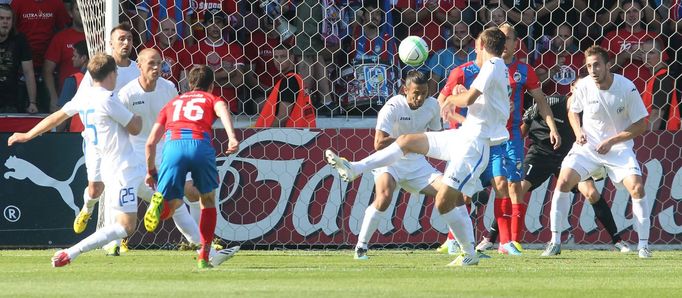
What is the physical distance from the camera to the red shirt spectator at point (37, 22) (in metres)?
16.1

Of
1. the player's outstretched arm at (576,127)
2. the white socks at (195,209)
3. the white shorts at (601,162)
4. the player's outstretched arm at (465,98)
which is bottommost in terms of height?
the white socks at (195,209)

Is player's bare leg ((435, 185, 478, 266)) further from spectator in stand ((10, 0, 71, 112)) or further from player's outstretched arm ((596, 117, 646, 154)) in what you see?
spectator in stand ((10, 0, 71, 112))

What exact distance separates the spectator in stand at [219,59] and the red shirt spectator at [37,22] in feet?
6.38

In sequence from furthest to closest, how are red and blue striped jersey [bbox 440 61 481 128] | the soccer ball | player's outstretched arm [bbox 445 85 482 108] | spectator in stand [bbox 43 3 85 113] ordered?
1. spectator in stand [bbox 43 3 85 113]
2. the soccer ball
3. red and blue striped jersey [bbox 440 61 481 128]
4. player's outstretched arm [bbox 445 85 482 108]

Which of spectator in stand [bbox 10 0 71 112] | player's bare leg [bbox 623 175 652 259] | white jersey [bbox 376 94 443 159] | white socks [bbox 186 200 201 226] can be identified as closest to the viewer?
white jersey [bbox 376 94 443 159]

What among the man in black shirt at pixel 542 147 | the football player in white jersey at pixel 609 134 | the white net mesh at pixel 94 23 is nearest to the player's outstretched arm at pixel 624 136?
the football player in white jersey at pixel 609 134

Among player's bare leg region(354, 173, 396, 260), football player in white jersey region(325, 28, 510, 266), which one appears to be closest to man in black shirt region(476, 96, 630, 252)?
player's bare leg region(354, 173, 396, 260)

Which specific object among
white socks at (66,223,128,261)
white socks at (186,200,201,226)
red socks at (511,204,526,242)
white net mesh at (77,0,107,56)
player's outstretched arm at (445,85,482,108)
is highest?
white net mesh at (77,0,107,56)

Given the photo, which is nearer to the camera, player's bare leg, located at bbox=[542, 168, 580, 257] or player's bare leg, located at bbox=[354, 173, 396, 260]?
player's bare leg, located at bbox=[354, 173, 396, 260]

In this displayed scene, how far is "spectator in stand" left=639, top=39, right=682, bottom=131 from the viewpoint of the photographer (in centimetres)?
1495

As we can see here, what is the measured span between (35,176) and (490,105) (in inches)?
205

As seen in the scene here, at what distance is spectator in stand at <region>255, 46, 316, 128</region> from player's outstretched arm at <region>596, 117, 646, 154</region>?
341cm

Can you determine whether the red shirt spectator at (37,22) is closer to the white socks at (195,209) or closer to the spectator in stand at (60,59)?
the spectator in stand at (60,59)

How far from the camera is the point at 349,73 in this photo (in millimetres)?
15633
